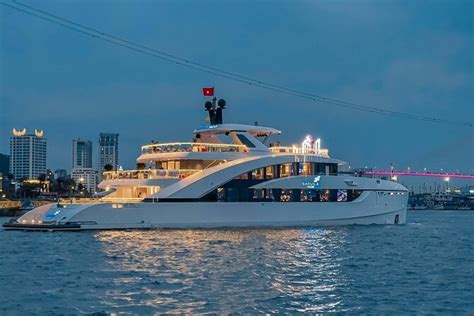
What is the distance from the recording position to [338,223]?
42844 mm

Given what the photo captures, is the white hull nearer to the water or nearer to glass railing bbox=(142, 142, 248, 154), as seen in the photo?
the water

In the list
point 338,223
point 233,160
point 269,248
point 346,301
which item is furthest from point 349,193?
point 346,301

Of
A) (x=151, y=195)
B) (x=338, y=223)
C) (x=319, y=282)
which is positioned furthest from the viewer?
(x=338, y=223)

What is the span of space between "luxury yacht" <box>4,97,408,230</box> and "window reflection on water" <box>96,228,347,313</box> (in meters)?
1.94

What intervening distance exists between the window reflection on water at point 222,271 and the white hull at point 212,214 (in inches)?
47.0

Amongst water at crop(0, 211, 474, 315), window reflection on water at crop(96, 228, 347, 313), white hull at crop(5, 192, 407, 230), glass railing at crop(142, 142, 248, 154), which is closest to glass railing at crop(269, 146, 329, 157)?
glass railing at crop(142, 142, 248, 154)

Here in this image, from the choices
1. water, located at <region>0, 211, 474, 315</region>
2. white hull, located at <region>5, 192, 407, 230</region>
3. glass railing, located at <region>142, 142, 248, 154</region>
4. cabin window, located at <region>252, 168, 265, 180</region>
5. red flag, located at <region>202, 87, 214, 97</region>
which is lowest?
water, located at <region>0, 211, 474, 315</region>

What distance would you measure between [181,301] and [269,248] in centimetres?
1256

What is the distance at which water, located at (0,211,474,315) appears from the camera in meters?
16.7

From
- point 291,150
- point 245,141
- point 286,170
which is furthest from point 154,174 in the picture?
point 291,150

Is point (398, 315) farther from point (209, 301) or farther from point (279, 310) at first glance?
point (209, 301)

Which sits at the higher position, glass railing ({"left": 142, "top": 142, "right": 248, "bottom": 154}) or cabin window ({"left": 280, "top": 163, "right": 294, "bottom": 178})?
glass railing ({"left": 142, "top": 142, "right": 248, "bottom": 154})

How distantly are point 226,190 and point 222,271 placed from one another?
17.1m

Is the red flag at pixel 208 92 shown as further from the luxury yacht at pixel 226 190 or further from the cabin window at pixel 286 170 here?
the cabin window at pixel 286 170
